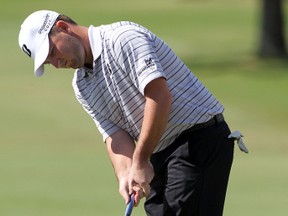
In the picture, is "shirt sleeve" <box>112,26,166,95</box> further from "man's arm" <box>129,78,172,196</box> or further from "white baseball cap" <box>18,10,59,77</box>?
"white baseball cap" <box>18,10,59,77</box>

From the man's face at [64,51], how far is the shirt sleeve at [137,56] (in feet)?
0.68

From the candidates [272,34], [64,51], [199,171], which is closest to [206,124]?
[199,171]

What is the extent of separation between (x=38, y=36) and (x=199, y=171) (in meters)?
1.13

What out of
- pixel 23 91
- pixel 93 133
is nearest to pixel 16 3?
pixel 23 91

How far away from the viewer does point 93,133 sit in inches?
534

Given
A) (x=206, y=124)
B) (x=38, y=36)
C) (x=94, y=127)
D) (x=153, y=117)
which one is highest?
(x=38, y=36)

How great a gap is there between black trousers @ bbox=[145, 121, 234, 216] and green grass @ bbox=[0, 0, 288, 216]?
115 inches

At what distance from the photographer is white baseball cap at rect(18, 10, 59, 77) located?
5.27 meters

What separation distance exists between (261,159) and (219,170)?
5.80 m

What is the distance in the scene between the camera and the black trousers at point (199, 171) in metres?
5.67

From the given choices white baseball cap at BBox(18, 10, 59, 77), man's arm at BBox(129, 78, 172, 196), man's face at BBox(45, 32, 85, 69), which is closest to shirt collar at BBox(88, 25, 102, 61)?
man's face at BBox(45, 32, 85, 69)

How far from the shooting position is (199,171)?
5668 millimetres

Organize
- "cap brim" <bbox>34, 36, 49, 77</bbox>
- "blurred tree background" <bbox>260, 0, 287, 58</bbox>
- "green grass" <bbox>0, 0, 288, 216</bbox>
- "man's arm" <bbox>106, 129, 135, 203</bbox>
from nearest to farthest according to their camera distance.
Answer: "cap brim" <bbox>34, 36, 49, 77</bbox> → "man's arm" <bbox>106, 129, 135, 203</bbox> → "green grass" <bbox>0, 0, 288, 216</bbox> → "blurred tree background" <bbox>260, 0, 287, 58</bbox>

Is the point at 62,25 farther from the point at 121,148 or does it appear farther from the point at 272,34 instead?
the point at 272,34
